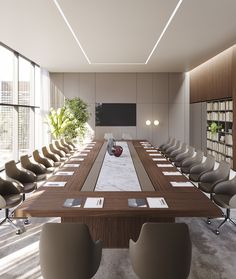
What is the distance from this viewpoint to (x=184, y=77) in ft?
46.9

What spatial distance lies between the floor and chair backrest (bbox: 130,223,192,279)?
82 centimetres

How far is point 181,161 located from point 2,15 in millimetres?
4478

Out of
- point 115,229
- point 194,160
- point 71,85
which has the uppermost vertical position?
point 71,85

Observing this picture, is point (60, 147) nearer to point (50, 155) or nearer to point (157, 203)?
point (50, 155)

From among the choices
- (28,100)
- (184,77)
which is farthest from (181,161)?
(184,77)

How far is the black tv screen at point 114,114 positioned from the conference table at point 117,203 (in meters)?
8.81

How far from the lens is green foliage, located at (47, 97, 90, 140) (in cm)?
1284

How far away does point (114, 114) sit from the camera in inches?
→ 556

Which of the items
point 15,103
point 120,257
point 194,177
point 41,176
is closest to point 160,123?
point 15,103

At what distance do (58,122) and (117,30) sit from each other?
637 centimetres

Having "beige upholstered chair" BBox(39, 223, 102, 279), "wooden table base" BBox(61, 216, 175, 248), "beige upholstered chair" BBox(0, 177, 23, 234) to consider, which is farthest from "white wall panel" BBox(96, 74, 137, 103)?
"beige upholstered chair" BBox(39, 223, 102, 279)

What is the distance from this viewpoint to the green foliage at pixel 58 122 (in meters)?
12.8

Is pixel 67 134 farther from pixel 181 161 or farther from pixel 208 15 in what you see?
pixel 208 15

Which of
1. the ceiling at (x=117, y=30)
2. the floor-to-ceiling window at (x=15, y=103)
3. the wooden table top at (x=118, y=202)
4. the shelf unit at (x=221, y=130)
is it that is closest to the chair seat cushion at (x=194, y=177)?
the wooden table top at (x=118, y=202)
